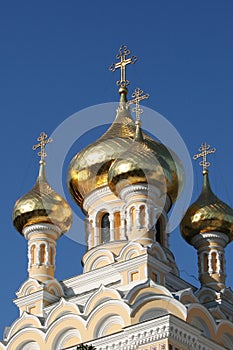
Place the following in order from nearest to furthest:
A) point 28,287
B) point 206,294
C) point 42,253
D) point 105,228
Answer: point 28,287 < point 206,294 < point 42,253 < point 105,228

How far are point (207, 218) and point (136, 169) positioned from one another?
220 cm

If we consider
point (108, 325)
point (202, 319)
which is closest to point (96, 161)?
point (108, 325)

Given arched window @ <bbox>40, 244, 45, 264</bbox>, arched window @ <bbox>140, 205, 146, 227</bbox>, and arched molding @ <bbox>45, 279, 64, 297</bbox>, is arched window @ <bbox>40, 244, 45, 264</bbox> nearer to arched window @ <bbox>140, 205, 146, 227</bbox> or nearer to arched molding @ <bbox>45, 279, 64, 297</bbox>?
arched molding @ <bbox>45, 279, 64, 297</bbox>

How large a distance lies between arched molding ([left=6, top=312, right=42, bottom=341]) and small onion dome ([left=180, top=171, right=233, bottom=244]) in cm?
357

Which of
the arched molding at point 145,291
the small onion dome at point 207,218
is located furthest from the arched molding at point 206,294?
the arched molding at point 145,291

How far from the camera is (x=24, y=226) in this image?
24203 millimetres

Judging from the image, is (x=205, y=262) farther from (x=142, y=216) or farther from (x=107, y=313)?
(x=107, y=313)

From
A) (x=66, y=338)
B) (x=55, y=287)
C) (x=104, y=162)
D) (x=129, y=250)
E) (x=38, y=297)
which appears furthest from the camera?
(x=104, y=162)

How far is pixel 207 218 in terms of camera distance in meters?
24.4

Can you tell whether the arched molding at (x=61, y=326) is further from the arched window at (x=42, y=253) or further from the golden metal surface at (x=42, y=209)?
the golden metal surface at (x=42, y=209)

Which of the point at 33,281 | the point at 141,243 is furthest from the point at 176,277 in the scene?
the point at 33,281

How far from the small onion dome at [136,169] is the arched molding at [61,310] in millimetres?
2252

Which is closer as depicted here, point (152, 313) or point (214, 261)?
point (152, 313)

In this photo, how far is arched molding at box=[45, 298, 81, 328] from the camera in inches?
870
